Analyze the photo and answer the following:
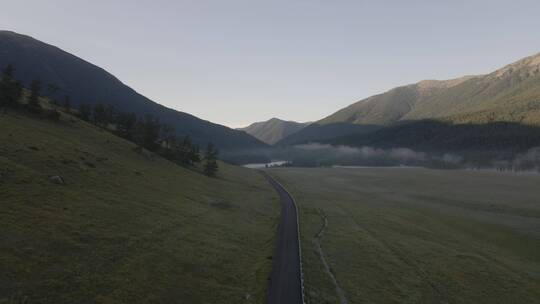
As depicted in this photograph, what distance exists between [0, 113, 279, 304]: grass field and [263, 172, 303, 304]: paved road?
1.71 meters

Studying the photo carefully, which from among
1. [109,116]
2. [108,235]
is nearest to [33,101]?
[109,116]

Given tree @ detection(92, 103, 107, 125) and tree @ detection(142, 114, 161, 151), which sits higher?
tree @ detection(92, 103, 107, 125)

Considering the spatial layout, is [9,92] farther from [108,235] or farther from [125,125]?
[108,235]

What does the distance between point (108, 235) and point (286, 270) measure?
2542cm

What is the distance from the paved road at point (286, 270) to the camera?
35.9 metres

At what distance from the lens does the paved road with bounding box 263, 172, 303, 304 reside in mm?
35906

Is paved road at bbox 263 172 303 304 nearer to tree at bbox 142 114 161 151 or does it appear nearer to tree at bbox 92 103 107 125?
tree at bbox 142 114 161 151

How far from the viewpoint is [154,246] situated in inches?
1730

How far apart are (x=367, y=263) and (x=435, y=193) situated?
117 m

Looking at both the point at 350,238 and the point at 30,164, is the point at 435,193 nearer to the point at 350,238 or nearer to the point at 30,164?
the point at 350,238

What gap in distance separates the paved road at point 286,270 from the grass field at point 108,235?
171 centimetres

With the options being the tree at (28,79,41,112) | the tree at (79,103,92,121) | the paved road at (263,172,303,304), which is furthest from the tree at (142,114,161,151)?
the paved road at (263,172,303,304)

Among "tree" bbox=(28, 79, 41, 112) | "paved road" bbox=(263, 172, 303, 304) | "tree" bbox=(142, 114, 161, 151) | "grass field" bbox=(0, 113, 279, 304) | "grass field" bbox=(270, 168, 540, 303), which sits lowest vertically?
"grass field" bbox=(270, 168, 540, 303)

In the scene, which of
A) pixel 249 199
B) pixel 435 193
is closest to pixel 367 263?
pixel 249 199
